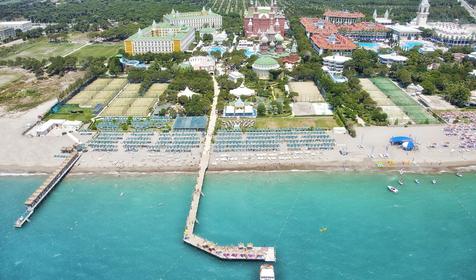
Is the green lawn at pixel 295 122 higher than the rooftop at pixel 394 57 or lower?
lower

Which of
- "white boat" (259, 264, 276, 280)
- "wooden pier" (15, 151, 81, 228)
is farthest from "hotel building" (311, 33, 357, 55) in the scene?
"white boat" (259, 264, 276, 280)

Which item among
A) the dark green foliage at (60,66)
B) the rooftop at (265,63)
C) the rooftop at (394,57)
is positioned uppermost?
the rooftop at (394,57)

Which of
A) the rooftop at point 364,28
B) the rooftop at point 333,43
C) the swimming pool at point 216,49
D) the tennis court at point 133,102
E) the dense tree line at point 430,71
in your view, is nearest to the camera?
the tennis court at point 133,102

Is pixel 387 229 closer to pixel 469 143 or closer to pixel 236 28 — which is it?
pixel 469 143

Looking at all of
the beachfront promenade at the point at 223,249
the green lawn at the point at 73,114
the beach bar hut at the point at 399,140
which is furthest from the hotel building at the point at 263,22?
the beachfront promenade at the point at 223,249

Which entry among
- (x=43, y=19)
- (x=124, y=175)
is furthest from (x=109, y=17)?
(x=124, y=175)

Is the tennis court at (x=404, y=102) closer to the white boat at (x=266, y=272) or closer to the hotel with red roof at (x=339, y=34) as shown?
the hotel with red roof at (x=339, y=34)
